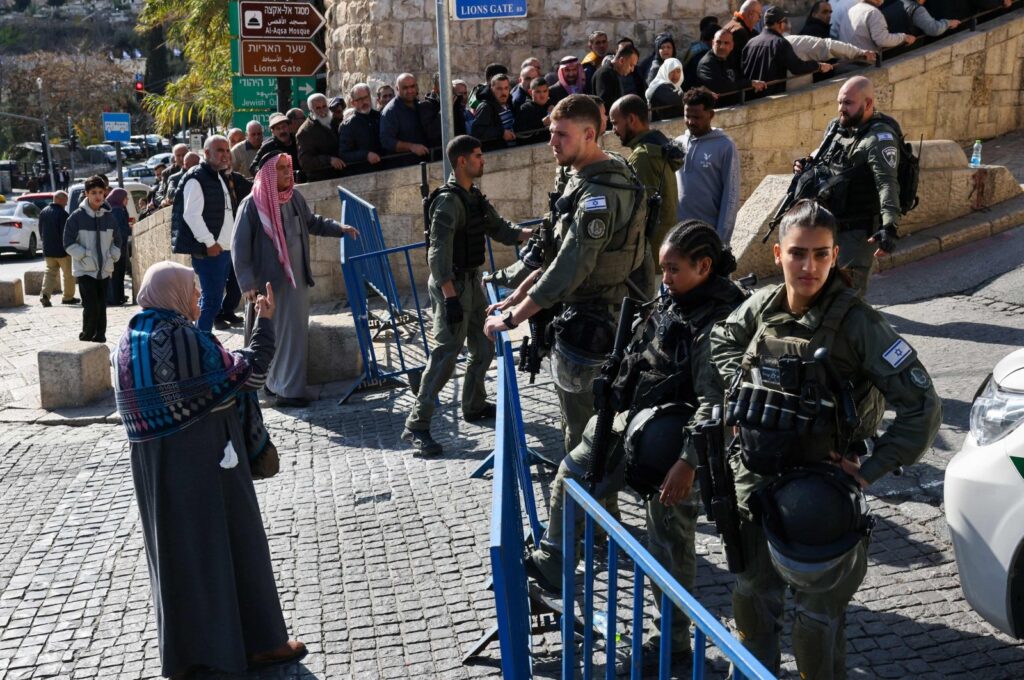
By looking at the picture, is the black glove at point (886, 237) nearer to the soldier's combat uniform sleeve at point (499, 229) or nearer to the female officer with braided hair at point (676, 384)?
the soldier's combat uniform sleeve at point (499, 229)

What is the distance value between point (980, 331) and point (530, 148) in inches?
231

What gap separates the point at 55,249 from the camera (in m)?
15.4

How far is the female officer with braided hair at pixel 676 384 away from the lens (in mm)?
3527

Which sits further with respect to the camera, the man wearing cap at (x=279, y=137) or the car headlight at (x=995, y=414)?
the man wearing cap at (x=279, y=137)

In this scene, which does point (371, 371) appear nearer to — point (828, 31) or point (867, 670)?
point (867, 670)

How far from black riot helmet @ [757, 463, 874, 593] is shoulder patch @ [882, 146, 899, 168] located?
3.67 metres

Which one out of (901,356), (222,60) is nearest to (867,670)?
(901,356)

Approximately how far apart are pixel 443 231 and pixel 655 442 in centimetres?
318

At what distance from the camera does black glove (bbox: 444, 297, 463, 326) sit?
654 cm

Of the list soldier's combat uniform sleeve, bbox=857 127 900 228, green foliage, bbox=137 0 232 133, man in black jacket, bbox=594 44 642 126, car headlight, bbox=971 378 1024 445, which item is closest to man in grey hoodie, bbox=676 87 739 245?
soldier's combat uniform sleeve, bbox=857 127 900 228

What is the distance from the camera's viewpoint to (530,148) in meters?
12.1

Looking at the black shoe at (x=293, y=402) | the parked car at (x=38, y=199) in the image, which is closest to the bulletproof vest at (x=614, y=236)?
the black shoe at (x=293, y=402)

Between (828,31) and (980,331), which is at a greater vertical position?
(828,31)

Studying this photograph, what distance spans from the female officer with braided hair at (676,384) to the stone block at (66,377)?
227 inches
